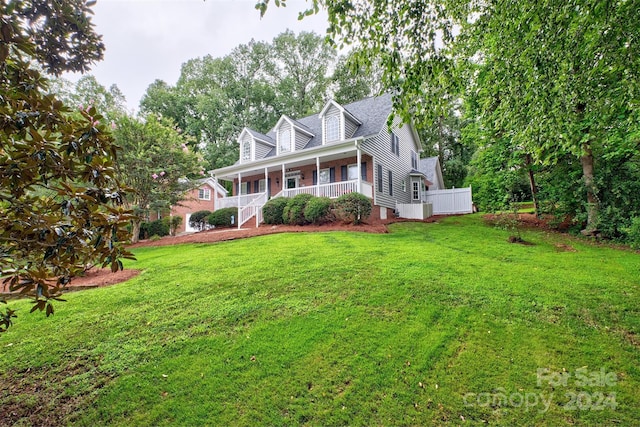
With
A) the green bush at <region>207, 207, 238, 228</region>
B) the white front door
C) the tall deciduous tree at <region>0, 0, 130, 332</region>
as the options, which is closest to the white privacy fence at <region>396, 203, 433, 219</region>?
the white front door

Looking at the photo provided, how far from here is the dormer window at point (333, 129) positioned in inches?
612

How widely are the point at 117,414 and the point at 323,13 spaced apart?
4.81m

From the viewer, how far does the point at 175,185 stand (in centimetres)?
1520

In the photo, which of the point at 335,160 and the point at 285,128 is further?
the point at 285,128

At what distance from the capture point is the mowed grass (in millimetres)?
2484

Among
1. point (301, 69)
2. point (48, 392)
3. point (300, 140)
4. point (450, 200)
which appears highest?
point (301, 69)

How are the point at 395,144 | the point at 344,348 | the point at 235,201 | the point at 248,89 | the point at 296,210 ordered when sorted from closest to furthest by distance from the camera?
the point at 344,348
the point at 296,210
the point at 395,144
the point at 235,201
the point at 248,89

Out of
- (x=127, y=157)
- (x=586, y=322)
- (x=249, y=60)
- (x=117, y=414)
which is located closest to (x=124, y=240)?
(x=117, y=414)

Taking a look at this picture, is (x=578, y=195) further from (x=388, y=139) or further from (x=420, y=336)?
(x=420, y=336)

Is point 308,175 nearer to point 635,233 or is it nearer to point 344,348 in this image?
point 635,233

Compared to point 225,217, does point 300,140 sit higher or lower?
higher

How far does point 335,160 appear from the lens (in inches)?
627

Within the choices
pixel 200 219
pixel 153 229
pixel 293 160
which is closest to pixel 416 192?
pixel 293 160

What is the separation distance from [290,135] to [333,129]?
269 cm
